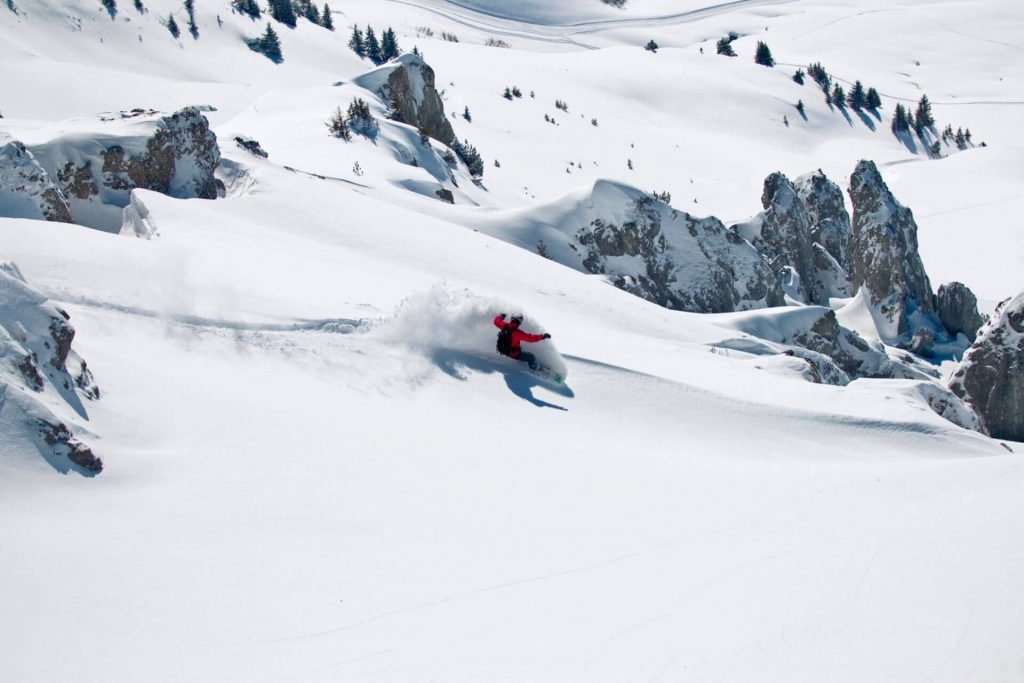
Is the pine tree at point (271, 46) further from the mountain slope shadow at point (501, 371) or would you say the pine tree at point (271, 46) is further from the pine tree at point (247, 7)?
the mountain slope shadow at point (501, 371)

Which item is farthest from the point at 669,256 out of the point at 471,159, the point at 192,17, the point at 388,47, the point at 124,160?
the point at 388,47

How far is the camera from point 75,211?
14.5 m

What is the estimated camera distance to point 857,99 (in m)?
52.2

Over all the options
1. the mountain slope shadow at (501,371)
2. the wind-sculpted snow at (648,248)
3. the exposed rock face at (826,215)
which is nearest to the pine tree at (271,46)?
the exposed rock face at (826,215)

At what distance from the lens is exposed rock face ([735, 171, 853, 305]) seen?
25905mm

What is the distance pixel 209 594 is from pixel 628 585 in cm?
243

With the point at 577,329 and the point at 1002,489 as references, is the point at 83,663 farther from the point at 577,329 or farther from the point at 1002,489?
the point at 577,329

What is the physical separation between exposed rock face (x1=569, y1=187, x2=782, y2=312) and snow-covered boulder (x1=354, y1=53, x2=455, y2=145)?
10.4 meters

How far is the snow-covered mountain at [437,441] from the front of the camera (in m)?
4.94

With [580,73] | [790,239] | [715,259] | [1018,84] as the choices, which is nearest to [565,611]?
[715,259]

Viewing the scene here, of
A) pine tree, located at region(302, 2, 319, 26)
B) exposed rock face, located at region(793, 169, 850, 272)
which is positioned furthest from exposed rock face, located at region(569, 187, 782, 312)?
pine tree, located at region(302, 2, 319, 26)

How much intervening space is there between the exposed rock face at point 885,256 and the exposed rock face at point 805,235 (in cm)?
62

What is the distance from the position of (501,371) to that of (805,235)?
62.0ft

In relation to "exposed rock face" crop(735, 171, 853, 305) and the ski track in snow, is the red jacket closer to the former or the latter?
"exposed rock face" crop(735, 171, 853, 305)
